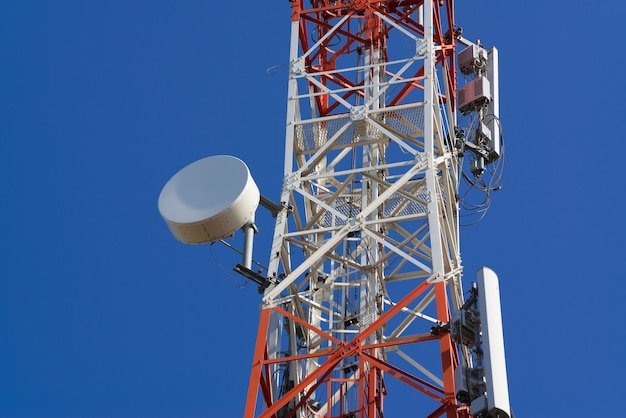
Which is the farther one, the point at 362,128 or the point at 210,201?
the point at 362,128

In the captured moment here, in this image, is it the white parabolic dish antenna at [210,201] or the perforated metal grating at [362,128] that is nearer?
the white parabolic dish antenna at [210,201]

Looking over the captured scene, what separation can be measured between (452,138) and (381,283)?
17.1 feet

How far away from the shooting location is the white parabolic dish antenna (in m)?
27.9

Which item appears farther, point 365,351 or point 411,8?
point 411,8

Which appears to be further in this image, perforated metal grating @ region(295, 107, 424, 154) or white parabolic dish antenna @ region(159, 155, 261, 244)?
perforated metal grating @ region(295, 107, 424, 154)

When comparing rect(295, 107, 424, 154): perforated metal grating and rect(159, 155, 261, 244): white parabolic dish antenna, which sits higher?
rect(295, 107, 424, 154): perforated metal grating

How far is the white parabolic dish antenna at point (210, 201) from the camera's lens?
91.6ft

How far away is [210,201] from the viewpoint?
28266 millimetres

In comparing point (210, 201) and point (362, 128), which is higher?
point (362, 128)

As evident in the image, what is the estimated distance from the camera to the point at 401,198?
3372cm

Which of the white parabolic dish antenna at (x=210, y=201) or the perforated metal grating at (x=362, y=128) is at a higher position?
the perforated metal grating at (x=362, y=128)

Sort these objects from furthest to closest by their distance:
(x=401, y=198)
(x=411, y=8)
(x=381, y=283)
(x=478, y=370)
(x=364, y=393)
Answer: (x=411, y=8)
(x=401, y=198)
(x=381, y=283)
(x=364, y=393)
(x=478, y=370)

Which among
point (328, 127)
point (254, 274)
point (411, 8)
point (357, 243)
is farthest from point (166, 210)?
point (411, 8)

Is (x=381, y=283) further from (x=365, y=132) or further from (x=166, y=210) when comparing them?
(x=166, y=210)
